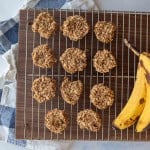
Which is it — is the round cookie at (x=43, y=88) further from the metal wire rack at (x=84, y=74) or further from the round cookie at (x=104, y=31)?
the round cookie at (x=104, y=31)

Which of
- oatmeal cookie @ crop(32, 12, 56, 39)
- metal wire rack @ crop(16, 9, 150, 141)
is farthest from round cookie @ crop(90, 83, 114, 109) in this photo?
oatmeal cookie @ crop(32, 12, 56, 39)

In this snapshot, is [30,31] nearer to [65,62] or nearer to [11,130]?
[65,62]

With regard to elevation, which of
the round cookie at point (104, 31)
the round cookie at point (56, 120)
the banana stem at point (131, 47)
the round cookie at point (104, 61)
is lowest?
the round cookie at point (56, 120)

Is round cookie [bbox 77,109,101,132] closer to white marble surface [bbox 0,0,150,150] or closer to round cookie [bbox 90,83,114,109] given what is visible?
round cookie [bbox 90,83,114,109]

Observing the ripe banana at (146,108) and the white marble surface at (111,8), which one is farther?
the white marble surface at (111,8)

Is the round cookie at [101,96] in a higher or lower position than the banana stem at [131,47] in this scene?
lower

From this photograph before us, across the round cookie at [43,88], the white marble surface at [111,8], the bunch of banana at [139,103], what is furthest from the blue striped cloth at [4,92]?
the bunch of banana at [139,103]

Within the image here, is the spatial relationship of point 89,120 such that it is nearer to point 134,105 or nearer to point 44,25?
point 134,105
